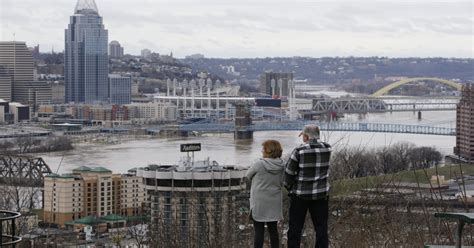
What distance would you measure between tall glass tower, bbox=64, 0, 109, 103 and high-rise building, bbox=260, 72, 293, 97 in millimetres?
8475

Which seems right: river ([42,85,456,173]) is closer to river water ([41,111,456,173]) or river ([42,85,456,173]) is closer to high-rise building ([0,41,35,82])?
river water ([41,111,456,173])

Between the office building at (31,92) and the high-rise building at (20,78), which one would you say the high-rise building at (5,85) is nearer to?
the high-rise building at (20,78)

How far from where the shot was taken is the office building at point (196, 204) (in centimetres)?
390

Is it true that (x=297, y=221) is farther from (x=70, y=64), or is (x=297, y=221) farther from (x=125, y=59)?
(x=125, y=59)

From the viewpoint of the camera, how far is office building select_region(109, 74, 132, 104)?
46.6 metres

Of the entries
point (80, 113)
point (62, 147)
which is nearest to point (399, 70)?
point (80, 113)

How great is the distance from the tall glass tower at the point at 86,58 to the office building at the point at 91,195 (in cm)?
→ 3365

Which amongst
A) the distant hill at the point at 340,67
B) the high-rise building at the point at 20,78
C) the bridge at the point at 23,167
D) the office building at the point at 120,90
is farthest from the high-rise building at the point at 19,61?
the distant hill at the point at 340,67

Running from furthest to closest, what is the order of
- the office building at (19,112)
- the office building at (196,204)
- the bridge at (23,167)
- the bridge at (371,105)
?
the bridge at (371,105)
the office building at (19,112)
the bridge at (23,167)
the office building at (196,204)

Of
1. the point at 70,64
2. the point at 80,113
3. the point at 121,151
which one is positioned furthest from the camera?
the point at 70,64

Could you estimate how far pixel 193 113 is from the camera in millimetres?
42344

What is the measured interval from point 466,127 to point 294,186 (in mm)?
19799

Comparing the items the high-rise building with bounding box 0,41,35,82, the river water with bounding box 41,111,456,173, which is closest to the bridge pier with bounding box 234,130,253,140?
the river water with bounding box 41,111,456,173

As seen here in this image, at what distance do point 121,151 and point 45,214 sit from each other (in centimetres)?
1439
